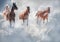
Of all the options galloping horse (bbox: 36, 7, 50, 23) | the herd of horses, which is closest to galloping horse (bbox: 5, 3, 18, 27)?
the herd of horses

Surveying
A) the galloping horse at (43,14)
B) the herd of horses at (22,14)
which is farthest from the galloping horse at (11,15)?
the galloping horse at (43,14)

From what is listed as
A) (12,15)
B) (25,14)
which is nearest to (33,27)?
(25,14)

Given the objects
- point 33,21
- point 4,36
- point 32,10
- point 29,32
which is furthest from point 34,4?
point 4,36

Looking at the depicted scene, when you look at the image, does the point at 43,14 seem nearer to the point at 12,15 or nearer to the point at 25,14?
the point at 25,14

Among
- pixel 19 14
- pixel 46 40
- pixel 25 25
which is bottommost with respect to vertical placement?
pixel 46 40

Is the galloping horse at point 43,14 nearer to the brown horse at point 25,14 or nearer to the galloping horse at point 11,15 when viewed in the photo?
the brown horse at point 25,14

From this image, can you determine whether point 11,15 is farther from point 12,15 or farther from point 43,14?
point 43,14

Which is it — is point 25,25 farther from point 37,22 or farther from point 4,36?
point 4,36

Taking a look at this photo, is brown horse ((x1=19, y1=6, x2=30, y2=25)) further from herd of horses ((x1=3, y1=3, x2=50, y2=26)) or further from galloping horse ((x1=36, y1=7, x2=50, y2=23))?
galloping horse ((x1=36, y1=7, x2=50, y2=23))

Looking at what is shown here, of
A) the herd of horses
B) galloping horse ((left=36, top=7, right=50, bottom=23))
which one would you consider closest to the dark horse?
the herd of horses

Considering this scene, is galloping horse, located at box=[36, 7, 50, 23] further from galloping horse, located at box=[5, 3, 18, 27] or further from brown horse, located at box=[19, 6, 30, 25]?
galloping horse, located at box=[5, 3, 18, 27]

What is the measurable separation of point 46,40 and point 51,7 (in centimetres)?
38

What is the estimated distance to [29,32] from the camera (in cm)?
198

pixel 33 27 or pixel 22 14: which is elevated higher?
pixel 22 14
